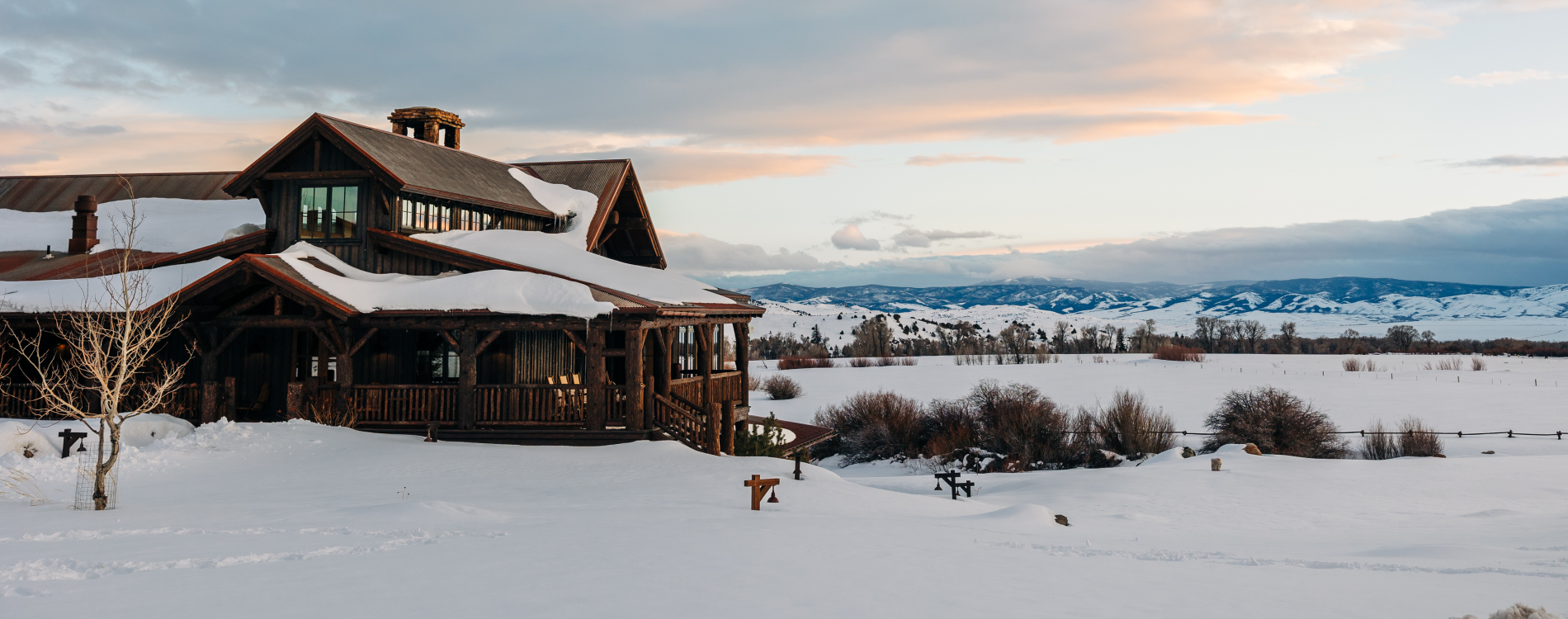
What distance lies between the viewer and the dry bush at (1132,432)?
2731 centimetres

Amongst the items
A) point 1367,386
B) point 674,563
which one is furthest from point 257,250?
point 1367,386

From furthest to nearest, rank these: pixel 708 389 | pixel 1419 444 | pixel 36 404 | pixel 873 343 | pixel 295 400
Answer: pixel 873 343 → pixel 1419 444 → pixel 708 389 → pixel 36 404 → pixel 295 400

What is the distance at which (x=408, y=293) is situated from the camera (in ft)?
58.1

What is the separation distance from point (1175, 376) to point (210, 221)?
4335 centimetres

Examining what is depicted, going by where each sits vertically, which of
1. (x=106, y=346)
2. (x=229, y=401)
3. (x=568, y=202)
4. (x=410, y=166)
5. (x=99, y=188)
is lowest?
(x=229, y=401)

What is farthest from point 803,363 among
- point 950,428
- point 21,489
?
point 21,489

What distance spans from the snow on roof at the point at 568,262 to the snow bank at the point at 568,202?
1.14 m

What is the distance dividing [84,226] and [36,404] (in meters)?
7.34

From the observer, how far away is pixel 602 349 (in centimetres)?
1723

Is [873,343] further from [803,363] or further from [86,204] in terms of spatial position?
[86,204]

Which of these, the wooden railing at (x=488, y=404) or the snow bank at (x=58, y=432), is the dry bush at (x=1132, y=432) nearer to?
the wooden railing at (x=488, y=404)

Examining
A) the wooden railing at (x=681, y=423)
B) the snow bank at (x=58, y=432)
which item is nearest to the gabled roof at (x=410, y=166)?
the snow bank at (x=58, y=432)

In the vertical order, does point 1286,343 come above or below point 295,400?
above

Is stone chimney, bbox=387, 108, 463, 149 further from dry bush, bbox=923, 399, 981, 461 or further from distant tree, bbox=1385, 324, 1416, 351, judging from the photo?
distant tree, bbox=1385, 324, 1416, 351
